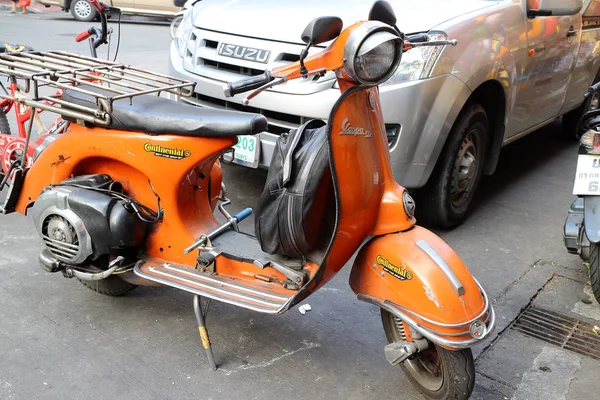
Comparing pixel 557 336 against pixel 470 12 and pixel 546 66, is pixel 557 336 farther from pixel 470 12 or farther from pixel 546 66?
pixel 546 66

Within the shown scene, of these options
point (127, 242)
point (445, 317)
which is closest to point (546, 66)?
point (445, 317)

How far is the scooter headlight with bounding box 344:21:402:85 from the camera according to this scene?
2.05 metres

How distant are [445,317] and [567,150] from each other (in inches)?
180

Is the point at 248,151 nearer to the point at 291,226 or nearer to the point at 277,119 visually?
the point at 277,119

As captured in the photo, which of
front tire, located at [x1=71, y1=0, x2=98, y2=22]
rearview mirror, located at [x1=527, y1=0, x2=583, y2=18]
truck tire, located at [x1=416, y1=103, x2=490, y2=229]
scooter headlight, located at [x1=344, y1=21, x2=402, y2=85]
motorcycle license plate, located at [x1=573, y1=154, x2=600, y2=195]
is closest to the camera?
scooter headlight, located at [x1=344, y1=21, x2=402, y2=85]

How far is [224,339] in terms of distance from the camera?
2.90 m

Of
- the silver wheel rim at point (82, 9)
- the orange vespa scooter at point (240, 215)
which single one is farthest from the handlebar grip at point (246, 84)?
the silver wheel rim at point (82, 9)

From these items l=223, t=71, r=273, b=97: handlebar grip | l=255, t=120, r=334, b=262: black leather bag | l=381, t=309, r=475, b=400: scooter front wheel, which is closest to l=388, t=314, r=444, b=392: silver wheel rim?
l=381, t=309, r=475, b=400: scooter front wheel

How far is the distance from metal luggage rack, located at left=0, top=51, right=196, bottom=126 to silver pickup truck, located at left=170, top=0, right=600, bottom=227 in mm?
788

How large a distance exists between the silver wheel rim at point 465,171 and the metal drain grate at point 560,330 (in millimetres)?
1049

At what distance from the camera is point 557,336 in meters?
3.08

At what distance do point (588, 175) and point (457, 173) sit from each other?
0.93 metres

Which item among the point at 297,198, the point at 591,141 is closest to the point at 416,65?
the point at 591,141

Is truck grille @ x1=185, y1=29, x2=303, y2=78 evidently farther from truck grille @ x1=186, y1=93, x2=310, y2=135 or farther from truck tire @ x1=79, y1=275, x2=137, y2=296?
truck tire @ x1=79, y1=275, x2=137, y2=296
